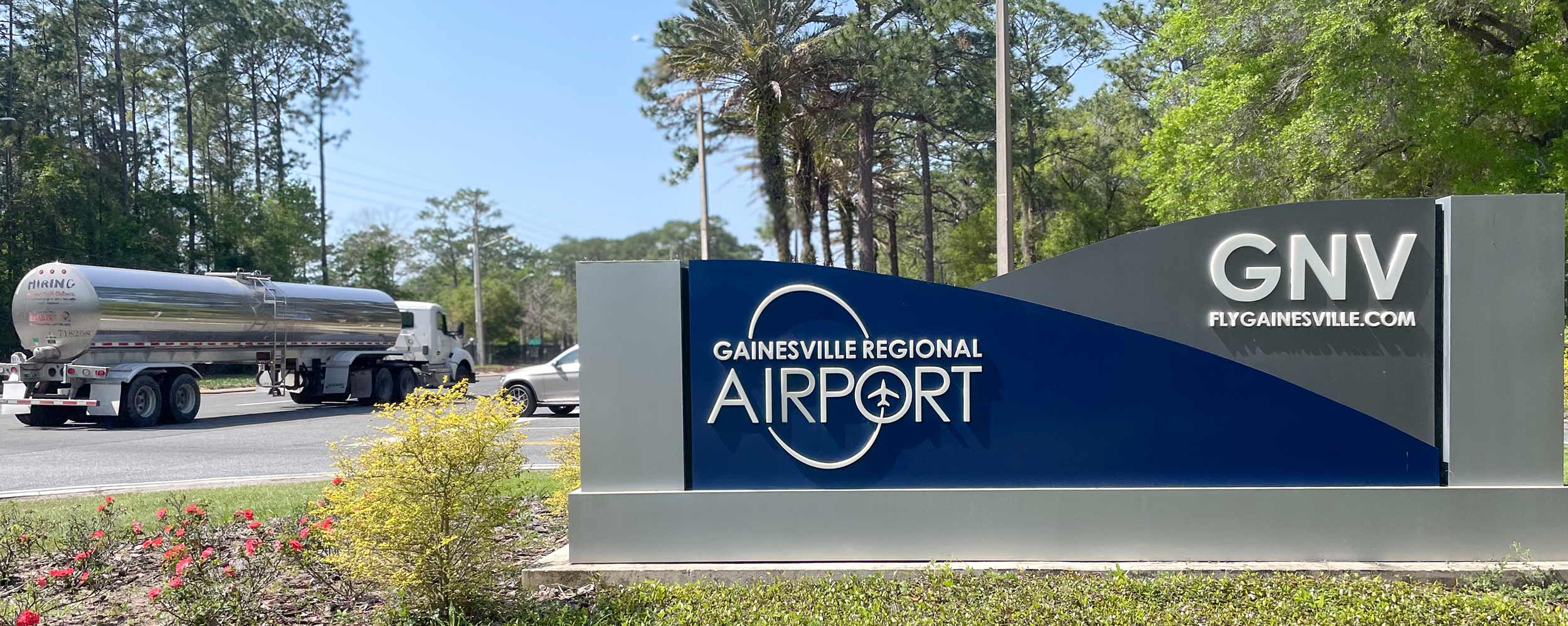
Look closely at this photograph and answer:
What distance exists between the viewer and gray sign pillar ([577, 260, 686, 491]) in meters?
6.09

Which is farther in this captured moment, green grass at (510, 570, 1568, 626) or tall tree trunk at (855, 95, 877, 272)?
tall tree trunk at (855, 95, 877, 272)

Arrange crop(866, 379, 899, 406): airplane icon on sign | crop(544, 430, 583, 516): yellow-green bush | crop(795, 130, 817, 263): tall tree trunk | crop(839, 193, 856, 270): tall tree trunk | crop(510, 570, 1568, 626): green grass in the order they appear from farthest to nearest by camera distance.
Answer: crop(839, 193, 856, 270): tall tree trunk, crop(795, 130, 817, 263): tall tree trunk, crop(544, 430, 583, 516): yellow-green bush, crop(866, 379, 899, 406): airplane icon on sign, crop(510, 570, 1568, 626): green grass

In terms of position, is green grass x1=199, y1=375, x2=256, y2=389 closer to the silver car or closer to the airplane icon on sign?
the silver car

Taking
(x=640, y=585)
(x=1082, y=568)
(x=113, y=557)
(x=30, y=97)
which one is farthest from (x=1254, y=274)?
(x=30, y=97)

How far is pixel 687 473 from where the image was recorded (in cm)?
614

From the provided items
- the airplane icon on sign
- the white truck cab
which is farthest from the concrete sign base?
the white truck cab

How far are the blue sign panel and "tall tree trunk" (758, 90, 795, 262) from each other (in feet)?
60.0

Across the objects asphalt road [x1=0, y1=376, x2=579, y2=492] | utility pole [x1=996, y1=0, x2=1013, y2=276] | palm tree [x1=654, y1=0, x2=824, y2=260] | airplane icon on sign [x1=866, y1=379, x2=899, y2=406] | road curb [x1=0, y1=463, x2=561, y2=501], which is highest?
palm tree [x1=654, y1=0, x2=824, y2=260]

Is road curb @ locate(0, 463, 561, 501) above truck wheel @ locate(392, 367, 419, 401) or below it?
below

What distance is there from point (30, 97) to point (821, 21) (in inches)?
1217

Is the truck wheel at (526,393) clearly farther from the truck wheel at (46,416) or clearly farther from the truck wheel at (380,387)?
the truck wheel at (46,416)

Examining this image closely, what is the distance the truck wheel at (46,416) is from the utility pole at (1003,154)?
16978 mm

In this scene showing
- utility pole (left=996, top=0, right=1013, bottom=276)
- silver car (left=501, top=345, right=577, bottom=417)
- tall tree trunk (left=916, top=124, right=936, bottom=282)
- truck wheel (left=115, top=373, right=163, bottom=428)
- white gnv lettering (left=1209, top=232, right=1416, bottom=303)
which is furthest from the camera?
tall tree trunk (left=916, top=124, right=936, bottom=282)

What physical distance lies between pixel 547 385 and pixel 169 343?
736 cm
